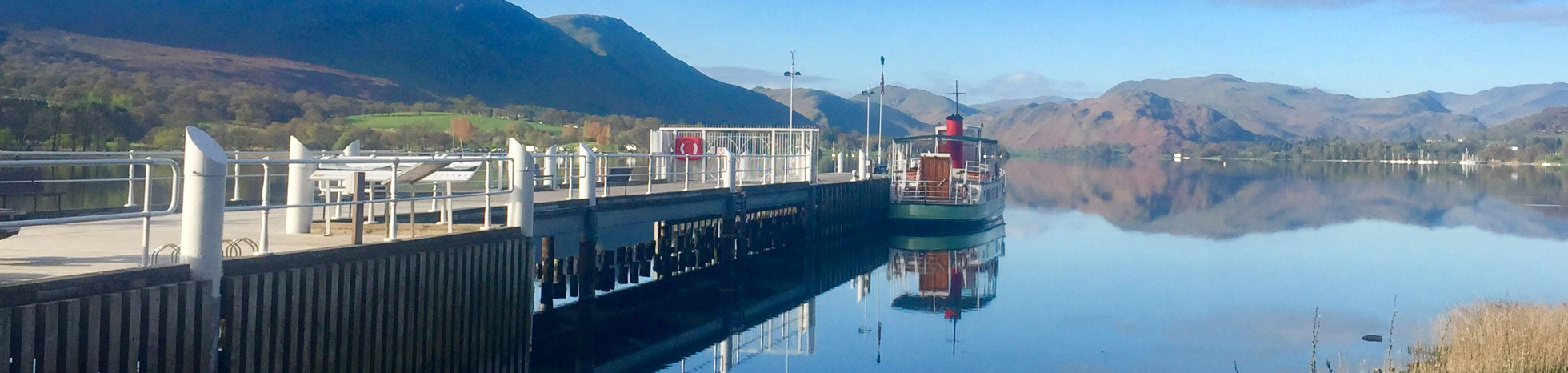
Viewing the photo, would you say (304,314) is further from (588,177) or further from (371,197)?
(588,177)

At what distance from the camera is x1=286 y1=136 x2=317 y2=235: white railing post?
13648mm

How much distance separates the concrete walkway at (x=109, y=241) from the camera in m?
9.77

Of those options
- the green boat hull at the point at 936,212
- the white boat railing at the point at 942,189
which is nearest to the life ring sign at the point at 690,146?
the green boat hull at the point at 936,212

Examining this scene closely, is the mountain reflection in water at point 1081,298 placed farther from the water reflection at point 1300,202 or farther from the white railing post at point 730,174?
the white railing post at point 730,174

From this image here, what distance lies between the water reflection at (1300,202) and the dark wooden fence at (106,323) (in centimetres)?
4738

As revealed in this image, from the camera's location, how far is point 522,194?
1534 centimetres

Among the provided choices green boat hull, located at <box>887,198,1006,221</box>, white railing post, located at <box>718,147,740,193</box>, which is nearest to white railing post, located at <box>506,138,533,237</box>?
white railing post, located at <box>718,147,740,193</box>

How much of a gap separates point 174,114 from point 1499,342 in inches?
2849

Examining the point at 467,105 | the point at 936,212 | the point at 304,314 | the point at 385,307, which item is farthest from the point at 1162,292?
the point at 467,105

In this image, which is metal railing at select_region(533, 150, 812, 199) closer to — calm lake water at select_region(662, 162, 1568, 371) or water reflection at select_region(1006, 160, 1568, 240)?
calm lake water at select_region(662, 162, 1568, 371)

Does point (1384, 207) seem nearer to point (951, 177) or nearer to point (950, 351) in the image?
point (951, 177)

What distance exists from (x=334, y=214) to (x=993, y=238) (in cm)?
3275

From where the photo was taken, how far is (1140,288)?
32.6 m

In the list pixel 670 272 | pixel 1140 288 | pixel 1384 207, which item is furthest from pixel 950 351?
pixel 1384 207
